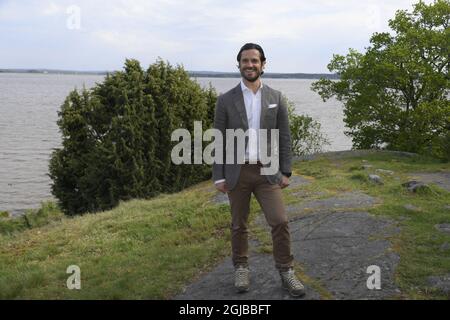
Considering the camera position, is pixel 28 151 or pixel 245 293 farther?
pixel 28 151

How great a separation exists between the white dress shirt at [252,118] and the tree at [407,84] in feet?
47.2

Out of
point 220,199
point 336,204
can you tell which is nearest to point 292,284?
point 336,204

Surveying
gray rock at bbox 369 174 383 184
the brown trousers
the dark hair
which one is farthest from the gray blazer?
gray rock at bbox 369 174 383 184

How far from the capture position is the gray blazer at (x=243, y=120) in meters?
5.74

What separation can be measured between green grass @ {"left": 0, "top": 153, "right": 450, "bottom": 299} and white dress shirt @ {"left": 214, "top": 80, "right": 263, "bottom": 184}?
6.49 ft

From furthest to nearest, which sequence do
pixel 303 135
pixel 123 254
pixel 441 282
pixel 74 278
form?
pixel 303 135 → pixel 123 254 → pixel 74 278 → pixel 441 282

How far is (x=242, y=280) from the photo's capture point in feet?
19.9

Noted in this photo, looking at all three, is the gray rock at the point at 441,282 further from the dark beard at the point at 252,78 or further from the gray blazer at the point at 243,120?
the dark beard at the point at 252,78

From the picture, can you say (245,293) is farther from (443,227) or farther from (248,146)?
(443,227)

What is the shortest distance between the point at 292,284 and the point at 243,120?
2.15 m

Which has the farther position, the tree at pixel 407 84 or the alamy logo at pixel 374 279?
the tree at pixel 407 84

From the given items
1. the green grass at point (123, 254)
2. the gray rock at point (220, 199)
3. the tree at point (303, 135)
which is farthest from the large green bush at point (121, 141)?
the tree at point (303, 135)

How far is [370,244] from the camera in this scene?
7535 mm
